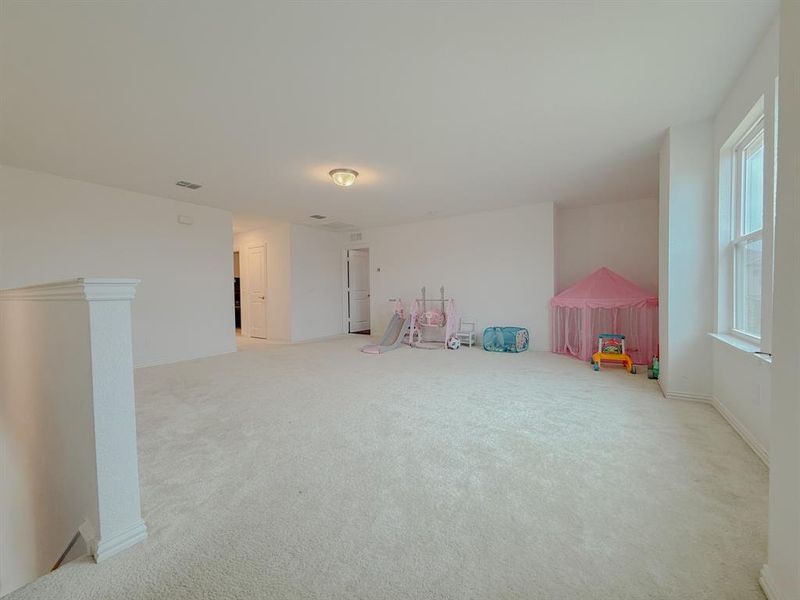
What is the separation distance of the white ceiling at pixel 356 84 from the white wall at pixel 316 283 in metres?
2.98

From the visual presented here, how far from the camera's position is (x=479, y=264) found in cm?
636

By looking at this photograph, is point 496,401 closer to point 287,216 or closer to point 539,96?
point 539,96

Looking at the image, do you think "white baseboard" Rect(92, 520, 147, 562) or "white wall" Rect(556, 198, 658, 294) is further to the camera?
"white wall" Rect(556, 198, 658, 294)

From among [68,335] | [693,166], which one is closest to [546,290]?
[693,166]

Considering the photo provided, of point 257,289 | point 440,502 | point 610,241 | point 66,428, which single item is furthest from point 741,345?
point 257,289

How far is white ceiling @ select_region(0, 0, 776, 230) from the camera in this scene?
1.80 metres

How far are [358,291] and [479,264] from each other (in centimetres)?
320

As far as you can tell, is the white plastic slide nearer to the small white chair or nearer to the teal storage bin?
the small white chair

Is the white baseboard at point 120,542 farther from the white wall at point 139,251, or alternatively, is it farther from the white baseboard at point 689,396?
the white wall at point 139,251

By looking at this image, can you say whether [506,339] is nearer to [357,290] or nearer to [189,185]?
[357,290]

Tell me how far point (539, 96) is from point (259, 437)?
3199 millimetres

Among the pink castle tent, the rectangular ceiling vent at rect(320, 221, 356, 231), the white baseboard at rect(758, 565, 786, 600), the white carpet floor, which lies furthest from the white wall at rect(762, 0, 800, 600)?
the rectangular ceiling vent at rect(320, 221, 356, 231)

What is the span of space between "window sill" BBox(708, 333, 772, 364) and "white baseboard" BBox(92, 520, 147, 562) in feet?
10.6

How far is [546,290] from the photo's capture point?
18.9 feet
